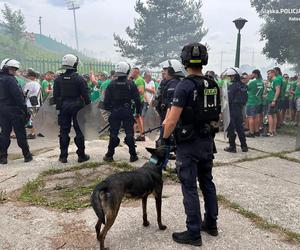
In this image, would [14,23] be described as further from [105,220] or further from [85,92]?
[105,220]

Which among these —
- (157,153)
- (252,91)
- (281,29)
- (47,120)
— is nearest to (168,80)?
(157,153)

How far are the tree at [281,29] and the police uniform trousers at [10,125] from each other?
16288mm

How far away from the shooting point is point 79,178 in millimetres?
5551

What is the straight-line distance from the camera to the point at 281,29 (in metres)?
18.6

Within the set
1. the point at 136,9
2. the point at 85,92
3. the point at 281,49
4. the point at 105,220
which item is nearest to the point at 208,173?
the point at 105,220

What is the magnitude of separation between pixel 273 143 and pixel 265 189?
386cm

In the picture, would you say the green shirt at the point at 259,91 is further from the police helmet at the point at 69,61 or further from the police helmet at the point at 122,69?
the police helmet at the point at 69,61

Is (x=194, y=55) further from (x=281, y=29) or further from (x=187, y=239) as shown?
(x=281, y=29)

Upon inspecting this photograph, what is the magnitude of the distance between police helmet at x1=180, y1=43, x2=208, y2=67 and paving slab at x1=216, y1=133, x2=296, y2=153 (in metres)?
5.16

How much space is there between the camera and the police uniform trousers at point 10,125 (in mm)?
6297

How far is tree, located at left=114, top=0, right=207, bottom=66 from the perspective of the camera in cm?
3891

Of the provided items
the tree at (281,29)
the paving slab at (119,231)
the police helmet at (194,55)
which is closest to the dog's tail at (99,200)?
the paving slab at (119,231)

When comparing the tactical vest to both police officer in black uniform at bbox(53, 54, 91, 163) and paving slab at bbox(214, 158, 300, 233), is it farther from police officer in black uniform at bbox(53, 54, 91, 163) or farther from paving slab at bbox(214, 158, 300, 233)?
police officer in black uniform at bbox(53, 54, 91, 163)

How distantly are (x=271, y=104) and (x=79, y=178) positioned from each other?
638 centimetres
